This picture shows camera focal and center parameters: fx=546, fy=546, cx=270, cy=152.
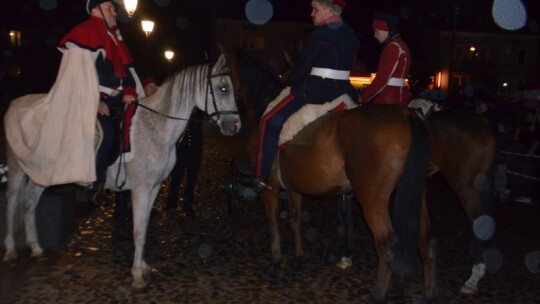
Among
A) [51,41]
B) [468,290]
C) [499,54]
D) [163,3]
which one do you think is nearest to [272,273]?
[468,290]

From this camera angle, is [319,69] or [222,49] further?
[222,49]

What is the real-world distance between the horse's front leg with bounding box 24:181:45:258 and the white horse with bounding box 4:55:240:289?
1194 millimetres

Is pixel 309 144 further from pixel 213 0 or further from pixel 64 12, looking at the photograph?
pixel 213 0

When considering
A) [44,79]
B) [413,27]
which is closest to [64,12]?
[44,79]

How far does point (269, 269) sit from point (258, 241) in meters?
1.51

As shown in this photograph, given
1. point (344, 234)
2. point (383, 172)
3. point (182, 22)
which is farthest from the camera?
point (182, 22)

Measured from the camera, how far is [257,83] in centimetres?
641

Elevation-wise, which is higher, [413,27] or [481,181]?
[413,27]

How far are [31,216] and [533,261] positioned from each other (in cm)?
642

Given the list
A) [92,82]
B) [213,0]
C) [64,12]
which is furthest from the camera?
[213,0]

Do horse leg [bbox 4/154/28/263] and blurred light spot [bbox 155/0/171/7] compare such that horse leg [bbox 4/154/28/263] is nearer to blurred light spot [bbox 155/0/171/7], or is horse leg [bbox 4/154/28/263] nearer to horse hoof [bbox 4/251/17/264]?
horse hoof [bbox 4/251/17/264]

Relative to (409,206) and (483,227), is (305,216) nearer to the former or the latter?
(483,227)

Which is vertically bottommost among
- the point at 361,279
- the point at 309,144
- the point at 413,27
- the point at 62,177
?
the point at 361,279

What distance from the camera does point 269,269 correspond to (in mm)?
6320
